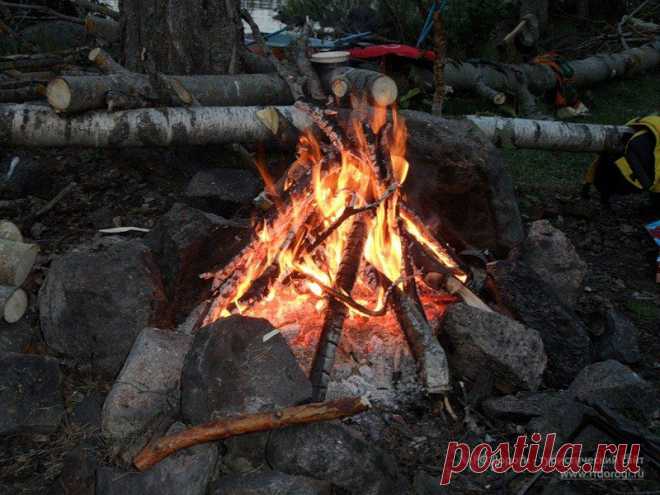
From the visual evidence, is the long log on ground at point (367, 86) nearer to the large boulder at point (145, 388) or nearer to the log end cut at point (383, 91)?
the log end cut at point (383, 91)

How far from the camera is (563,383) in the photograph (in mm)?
3705

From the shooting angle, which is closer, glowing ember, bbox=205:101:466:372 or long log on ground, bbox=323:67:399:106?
glowing ember, bbox=205:101:466:372

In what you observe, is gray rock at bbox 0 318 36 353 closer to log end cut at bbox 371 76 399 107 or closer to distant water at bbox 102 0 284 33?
log end cut at bbox 371 76 399 107

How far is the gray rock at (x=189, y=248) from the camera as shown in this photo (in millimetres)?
3943

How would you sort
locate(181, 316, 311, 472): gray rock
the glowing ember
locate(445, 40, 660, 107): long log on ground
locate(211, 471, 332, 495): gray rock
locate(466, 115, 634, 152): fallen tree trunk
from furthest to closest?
locate(445, 40, 660, 107): long log on ground < locate(466, 115, 634, 152): fallen tree trunk < the glowing ember < locate(181, 316, 311, 472): gray rock < locate(211, 471, 332, 495): gray rock

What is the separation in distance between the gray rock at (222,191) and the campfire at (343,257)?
0.45 metres

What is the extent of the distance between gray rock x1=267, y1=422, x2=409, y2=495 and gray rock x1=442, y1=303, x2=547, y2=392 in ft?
2.93

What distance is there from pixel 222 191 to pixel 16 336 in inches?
70.5

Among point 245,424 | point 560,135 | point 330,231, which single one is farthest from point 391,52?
point 245,424

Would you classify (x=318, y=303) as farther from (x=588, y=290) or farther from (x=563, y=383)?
(x=588, y=290)

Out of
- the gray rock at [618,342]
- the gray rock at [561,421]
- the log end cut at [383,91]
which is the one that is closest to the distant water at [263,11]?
the log end cut at [383,91]

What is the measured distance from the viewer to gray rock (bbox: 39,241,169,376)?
142 inches

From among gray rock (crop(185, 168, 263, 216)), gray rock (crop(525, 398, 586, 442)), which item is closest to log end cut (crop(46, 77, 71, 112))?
gray rock (crop(185, 168, 263, 216))

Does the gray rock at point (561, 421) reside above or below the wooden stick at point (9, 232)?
below
